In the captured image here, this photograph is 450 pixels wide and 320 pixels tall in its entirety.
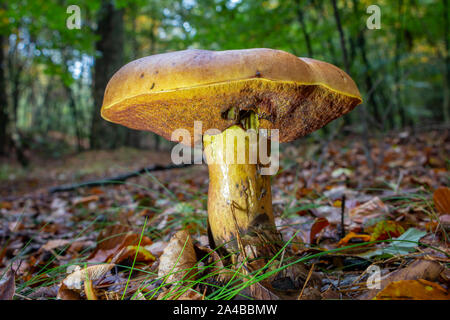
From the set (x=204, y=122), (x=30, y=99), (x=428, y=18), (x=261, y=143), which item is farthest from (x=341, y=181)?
(x=30, y=99)

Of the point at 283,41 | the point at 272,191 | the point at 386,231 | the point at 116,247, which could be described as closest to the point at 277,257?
the point at 386,231

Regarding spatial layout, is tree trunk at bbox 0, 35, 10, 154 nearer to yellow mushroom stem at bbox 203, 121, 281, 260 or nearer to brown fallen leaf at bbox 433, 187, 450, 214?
yellow mushroom stem at bbox 203, 121, 281, 260

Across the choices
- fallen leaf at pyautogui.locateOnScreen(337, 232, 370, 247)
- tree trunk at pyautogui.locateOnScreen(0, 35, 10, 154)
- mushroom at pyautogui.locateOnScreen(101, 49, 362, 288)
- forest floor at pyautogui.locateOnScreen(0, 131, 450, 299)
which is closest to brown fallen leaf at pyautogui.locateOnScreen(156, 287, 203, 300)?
forest floor at pyautogui.locateOnScreen(0, 131, 450, 299)

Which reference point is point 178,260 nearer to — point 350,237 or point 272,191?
point 350,237

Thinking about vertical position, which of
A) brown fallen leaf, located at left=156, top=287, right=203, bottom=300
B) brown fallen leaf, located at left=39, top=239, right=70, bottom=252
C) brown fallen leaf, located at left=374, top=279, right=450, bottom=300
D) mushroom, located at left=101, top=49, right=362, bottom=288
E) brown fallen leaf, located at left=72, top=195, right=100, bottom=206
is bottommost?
brown fallen leaf, located at left=39, top=239, right=70, bottom=252

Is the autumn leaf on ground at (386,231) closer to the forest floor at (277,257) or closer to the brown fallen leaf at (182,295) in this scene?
the forest floor at (277,257)

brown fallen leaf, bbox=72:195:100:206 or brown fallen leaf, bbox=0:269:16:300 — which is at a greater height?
brown fallen leaf, bbox=0:269:16:300
